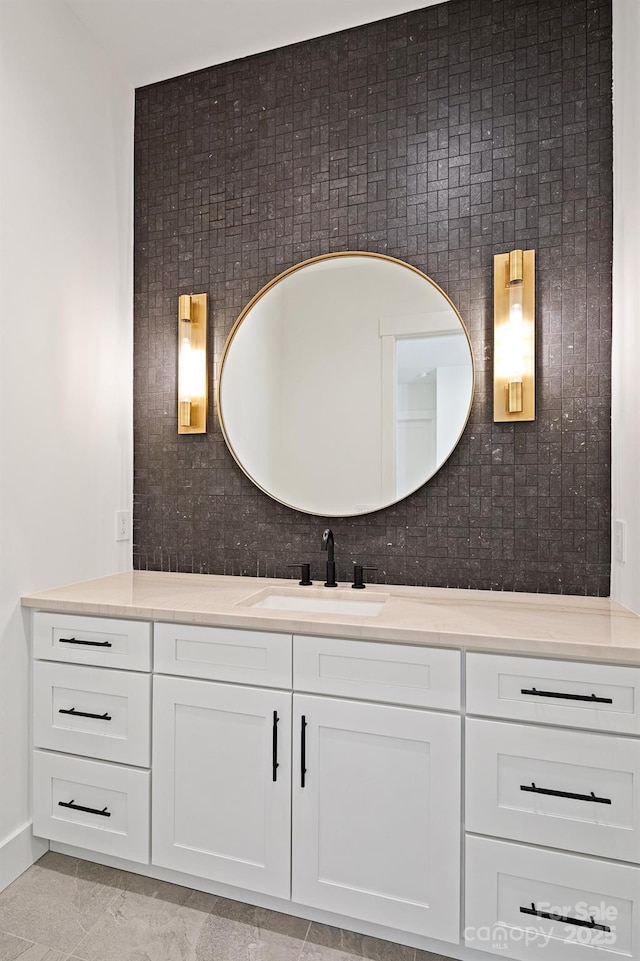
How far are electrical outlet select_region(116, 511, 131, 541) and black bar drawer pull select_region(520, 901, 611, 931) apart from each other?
5.98 feet

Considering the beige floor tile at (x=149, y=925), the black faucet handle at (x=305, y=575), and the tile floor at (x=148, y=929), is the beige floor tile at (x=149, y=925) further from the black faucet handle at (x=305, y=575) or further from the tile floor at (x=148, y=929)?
the black faucet handle at (x=305, y=575)

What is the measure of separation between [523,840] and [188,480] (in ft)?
5.44

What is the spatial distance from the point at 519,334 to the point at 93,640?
170 cm

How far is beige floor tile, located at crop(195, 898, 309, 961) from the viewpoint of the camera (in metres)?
1.52

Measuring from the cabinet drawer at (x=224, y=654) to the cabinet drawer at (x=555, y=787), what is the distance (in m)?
0.54

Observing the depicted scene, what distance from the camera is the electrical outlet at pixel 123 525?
2.36 metres

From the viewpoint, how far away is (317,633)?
157 cm

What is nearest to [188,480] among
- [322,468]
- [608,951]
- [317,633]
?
[322,468]

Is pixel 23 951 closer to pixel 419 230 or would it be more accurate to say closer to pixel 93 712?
pixel 93 712

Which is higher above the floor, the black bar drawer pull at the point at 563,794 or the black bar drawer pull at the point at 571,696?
the black bar drawer pull at the point at 571,696

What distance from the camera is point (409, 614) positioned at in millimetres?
1650

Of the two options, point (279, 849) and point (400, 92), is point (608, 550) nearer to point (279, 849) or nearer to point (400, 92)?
point (279, 849)

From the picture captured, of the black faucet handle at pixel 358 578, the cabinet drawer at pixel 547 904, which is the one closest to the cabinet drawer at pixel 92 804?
the black faucet handle at pixel 358 578

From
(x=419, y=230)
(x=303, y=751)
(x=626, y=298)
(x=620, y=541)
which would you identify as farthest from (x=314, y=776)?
(x=419, y=230)
